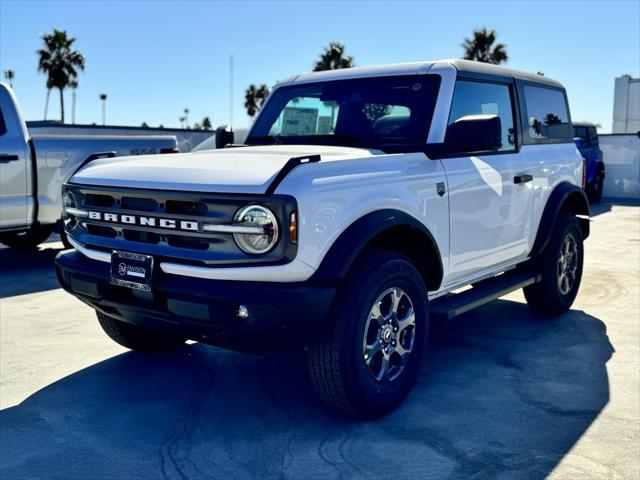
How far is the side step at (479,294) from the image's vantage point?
390cm

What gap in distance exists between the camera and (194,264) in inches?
123

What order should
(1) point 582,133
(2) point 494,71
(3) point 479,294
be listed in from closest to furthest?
(3) point 479,294, (2) point 494,71, (1) point 582,133

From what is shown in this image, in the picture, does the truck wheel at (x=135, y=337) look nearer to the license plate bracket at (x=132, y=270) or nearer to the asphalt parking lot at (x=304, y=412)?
the asphalt parking lot at (x=304, y=412)

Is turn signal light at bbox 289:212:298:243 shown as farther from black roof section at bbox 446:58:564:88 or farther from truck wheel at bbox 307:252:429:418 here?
black roof section at bbox 446:58:564:88

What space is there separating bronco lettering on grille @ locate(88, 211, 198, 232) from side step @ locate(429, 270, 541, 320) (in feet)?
5.04

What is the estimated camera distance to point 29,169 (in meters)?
7.43

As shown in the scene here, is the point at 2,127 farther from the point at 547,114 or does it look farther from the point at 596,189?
the point at 596,189

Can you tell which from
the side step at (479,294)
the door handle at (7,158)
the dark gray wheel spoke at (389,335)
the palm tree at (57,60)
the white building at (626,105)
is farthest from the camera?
the palm tree at (57,60)

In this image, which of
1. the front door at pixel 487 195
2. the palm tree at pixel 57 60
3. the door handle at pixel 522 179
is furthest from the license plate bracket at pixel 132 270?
the palm tree at pixel 57 60

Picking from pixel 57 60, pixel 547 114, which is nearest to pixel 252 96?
pixel 57 60

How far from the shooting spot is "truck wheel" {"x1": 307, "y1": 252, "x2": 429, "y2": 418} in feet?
10.4

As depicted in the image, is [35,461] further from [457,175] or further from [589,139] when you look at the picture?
[589,139]

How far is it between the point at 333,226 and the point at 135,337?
6.24 ft

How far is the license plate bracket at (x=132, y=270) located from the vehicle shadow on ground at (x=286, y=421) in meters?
0.73
